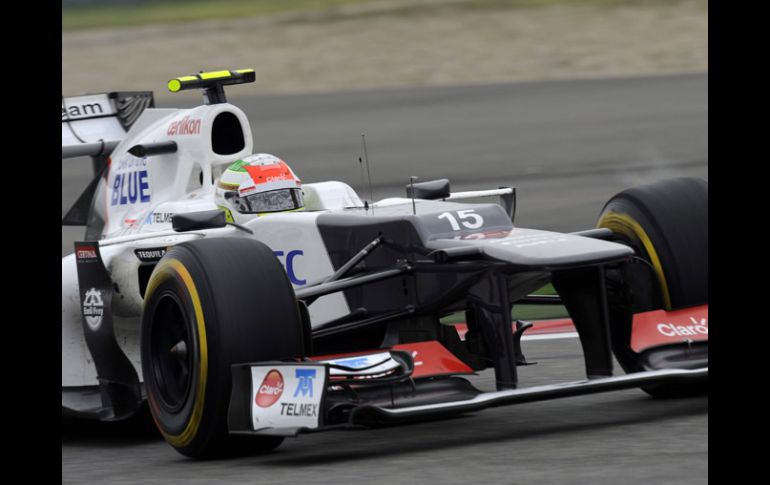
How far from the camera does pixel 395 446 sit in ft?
22.5

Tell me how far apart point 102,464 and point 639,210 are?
2921 mm

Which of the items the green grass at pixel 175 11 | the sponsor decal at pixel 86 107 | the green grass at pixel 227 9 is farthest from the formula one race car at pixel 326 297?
the green grass at pixel 175 11

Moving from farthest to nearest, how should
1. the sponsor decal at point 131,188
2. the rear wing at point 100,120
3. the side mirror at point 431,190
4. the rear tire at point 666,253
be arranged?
the rear wing at point 100,120 → the sponsor decal at point 131,188 → the side mirror at point 431,190 → the rear tire at point 666,253

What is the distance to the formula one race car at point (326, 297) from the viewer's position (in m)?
6.61

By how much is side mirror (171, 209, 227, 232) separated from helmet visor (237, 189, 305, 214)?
0.53m

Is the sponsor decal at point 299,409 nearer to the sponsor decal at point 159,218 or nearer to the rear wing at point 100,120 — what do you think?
the sponsor decal at point 159,218

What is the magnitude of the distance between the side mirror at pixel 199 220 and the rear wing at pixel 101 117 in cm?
261

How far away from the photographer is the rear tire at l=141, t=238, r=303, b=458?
6.59m

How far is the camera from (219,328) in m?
6.58

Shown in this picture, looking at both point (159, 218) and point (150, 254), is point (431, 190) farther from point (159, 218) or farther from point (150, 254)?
point (150, 254)

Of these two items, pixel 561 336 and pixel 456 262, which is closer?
pixel 456 262

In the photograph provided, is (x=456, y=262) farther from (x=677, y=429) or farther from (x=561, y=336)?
(x=561, y=336)

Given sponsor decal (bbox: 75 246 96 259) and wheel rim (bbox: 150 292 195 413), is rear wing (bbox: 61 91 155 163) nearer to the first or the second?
sponsor decal (bbox: 75 246 96 259)

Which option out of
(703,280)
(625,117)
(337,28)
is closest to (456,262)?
(703,280)
